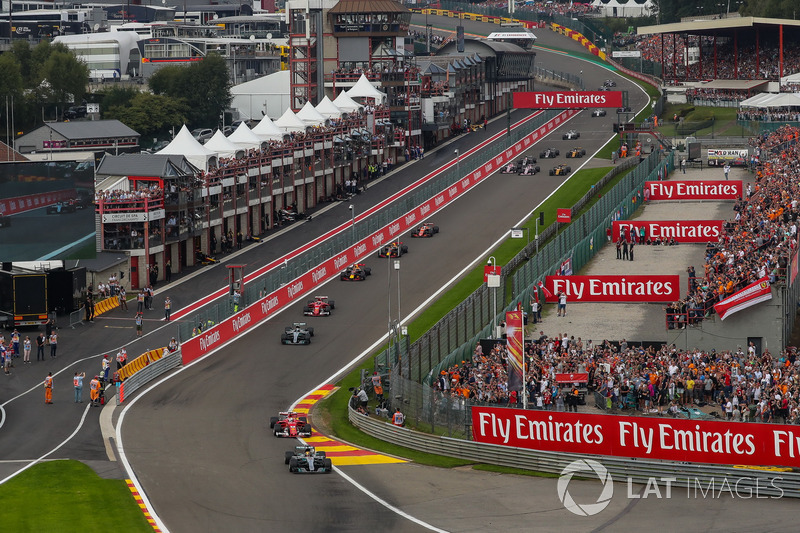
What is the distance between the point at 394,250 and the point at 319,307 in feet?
41.9

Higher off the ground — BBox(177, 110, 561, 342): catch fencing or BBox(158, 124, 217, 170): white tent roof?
BBox(158, 124, 217, 170): white tent roof

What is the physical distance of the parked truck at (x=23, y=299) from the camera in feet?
213

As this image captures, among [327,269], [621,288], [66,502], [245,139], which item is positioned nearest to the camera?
[66,502]

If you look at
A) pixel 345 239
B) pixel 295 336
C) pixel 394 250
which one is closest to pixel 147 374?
pixel 295 336

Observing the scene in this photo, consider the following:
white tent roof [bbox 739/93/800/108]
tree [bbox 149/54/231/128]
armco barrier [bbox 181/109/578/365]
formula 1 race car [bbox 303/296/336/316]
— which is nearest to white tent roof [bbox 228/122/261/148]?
armco barrier [bbox 181/109/578/365]

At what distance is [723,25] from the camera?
135000mm

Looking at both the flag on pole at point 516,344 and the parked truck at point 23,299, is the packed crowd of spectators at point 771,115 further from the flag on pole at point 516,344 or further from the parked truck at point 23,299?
the flag on pole at point 516,344

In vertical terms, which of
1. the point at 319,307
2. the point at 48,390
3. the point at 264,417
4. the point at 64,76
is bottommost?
the point at 264,417

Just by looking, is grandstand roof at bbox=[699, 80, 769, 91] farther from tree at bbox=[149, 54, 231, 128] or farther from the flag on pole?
the flag on pole

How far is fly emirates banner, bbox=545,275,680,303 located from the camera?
6103cm

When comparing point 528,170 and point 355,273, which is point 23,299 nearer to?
point 355,273

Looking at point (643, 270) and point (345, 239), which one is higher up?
point (345, 239)

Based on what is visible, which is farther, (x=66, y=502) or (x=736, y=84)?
(x=736, y=84)

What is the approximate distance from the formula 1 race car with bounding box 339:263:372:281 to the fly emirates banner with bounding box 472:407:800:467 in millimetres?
32914
